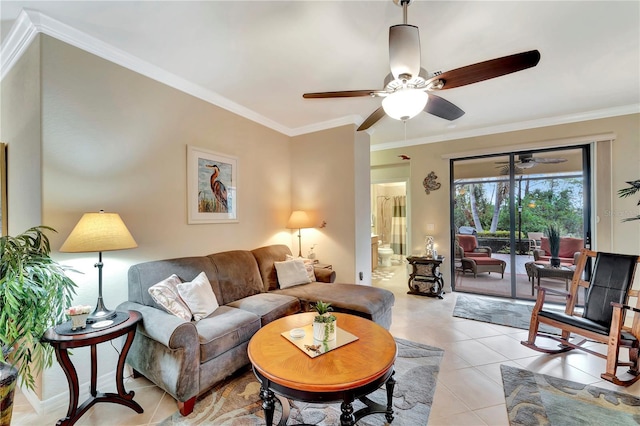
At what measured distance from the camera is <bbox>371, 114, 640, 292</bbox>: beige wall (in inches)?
141

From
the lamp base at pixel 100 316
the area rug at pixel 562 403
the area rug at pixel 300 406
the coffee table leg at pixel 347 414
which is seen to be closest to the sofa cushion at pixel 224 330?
the area rug at pixel 300 406

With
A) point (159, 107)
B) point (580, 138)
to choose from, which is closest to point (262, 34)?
point (159, 107)

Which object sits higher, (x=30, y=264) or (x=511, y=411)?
(x=30, y=264)

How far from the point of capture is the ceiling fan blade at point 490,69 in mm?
1398

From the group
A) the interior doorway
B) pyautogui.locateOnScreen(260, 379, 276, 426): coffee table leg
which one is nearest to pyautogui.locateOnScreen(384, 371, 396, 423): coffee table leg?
pyautogui.locateOnScreen(260, 379, 276, 426): coffee table leg

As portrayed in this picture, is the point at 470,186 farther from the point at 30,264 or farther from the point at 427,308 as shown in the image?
the point at 30,264

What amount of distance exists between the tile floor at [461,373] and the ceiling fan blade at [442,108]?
227 cm

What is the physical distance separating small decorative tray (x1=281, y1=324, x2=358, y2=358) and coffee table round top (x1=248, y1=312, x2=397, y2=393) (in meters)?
0.02

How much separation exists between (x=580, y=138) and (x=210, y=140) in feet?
16.8

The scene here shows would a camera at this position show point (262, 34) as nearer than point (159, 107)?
Yes

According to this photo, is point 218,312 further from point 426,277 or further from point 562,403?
point 426,277

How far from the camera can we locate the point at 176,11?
1.89m

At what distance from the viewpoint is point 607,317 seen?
2529 mm

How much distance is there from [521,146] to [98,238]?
215 inches
